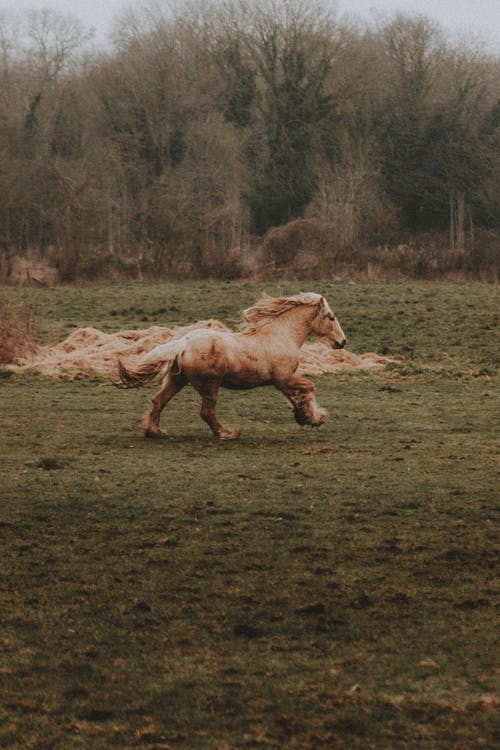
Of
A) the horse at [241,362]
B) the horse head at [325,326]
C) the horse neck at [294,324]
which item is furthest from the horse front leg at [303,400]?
the horse head at [325,326]

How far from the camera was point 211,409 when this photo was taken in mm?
11562

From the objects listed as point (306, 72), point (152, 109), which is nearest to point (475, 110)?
point (306, 72)

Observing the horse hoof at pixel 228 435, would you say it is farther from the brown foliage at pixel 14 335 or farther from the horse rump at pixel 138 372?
the brown foliage at pixel 14 335

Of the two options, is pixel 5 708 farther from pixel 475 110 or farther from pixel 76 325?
pixel 475 110

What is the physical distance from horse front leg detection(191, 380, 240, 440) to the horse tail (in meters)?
0.34

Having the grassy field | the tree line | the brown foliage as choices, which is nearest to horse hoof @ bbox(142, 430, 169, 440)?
the grassy field

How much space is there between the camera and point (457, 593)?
6117 millimetres

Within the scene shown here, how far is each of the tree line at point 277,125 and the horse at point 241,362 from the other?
37.5 m

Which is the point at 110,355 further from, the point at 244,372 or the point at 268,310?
the point at 244,372

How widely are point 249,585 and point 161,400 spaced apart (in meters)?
5.46

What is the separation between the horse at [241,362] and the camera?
11266 millimetres

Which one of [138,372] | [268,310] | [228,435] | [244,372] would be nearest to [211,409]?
[228,435]

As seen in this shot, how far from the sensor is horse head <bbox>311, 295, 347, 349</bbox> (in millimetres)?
12117

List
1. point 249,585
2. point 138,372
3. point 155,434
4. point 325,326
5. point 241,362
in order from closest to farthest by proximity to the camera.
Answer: point 249,585
point 241,362
point 138,372
point 155,434
point 325,326
